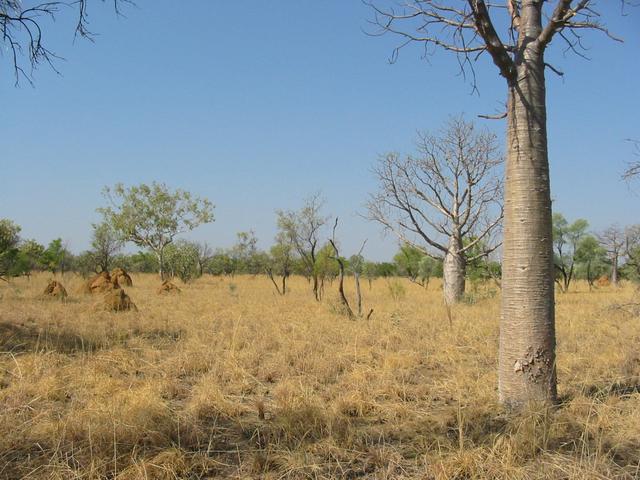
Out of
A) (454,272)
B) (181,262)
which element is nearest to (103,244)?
(181,262)

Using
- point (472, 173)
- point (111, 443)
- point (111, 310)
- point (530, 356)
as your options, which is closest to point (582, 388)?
point (530, 356)

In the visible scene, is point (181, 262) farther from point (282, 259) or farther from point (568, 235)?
point (568, 235)

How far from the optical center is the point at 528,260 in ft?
11.4

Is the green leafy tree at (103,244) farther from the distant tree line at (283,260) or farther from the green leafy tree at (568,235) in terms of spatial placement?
the green leafy tree at (568,235)

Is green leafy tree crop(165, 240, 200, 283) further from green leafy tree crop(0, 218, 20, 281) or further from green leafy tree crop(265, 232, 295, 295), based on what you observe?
green leafy tree crop(0, 218, 20, 281)

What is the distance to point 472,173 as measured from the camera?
49.1 feet

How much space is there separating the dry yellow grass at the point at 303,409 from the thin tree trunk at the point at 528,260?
288 mm

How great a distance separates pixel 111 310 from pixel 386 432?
327 inches

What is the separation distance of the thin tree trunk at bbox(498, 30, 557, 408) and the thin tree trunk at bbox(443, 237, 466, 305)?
1090 centimetres

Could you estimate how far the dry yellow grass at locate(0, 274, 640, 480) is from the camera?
8.67 feet

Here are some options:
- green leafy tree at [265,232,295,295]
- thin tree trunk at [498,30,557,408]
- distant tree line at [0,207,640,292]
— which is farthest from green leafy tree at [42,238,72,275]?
thin tree trunk at [498,30,557,408]

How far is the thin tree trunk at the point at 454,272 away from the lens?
1426cm

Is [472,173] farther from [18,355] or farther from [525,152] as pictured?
[18,355]

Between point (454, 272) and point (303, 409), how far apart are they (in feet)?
38.6
